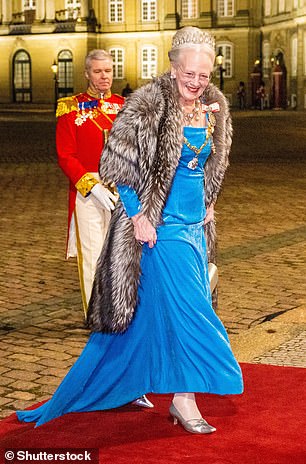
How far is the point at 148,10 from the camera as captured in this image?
204ft

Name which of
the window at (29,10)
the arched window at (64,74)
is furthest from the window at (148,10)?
the window at (29,10)

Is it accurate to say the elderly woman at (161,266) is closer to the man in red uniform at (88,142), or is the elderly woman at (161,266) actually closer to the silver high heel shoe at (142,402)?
the silver high heel shoe at (142,402)

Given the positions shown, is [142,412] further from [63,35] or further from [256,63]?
[63,35]

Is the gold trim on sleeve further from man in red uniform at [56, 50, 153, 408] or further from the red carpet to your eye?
the red carpet

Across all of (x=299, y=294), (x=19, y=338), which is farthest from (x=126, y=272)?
(x=299, y=294)

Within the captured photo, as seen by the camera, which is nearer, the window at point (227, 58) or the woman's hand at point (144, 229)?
the woman's hand at point (144, 229)

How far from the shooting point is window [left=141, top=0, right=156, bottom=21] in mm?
62094

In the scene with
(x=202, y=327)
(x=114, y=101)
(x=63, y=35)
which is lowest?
(x=202, y=327)

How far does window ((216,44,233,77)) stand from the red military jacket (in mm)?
53899

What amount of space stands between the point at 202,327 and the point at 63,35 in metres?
60.0

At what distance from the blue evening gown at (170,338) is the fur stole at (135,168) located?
0.19ft

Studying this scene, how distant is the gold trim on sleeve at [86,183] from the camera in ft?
18.6

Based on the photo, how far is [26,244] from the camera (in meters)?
9.52

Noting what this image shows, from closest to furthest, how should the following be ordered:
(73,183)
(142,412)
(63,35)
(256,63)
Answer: (142,412) < (73,183) < (256,63) < (63,35)
